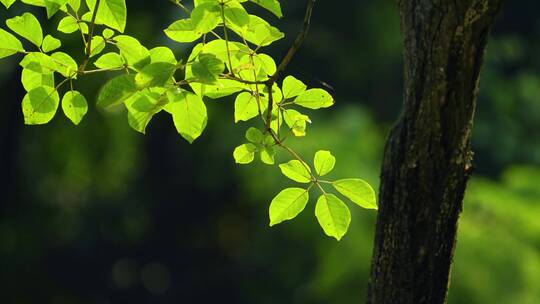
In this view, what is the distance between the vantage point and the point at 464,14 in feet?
2.80

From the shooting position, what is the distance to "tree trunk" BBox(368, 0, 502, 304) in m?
0.87

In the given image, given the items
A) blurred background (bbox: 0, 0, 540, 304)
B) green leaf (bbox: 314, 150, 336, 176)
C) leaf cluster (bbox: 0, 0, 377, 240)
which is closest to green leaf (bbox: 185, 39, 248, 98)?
leaf cluster (bbox: 0, 0, 377, 240)

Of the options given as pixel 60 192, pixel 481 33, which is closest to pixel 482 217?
pixel 60 192

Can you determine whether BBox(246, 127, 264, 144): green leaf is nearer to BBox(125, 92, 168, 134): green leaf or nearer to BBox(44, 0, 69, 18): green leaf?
BBox(125, 92, 168, 134): green leaf

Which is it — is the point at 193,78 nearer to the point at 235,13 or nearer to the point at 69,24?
the point at 235,13

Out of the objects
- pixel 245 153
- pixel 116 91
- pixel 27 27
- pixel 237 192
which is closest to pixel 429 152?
pixel 245 153

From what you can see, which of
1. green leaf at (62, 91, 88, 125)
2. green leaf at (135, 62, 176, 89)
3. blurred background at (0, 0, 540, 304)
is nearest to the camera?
green leaf at (135, 62, 176, 89)

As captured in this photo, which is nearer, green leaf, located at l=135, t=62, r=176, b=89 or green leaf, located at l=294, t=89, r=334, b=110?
green leaf, located at l=135, t=62, r=176, b=89

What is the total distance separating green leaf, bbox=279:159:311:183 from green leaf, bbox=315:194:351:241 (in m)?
0.03

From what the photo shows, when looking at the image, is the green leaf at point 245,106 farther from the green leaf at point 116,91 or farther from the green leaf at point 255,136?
the green leaf at point 116,91

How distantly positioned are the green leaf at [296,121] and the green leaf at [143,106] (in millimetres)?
156

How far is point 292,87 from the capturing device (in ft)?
3.17

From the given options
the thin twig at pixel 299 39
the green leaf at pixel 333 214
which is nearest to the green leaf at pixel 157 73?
the thin twig at pixel 299 39

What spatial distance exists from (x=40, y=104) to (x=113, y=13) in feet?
0.41
